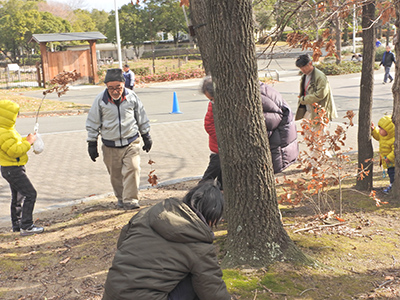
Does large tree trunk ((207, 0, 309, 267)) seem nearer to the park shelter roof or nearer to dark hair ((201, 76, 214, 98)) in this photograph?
dark hair ((201, 76, 214, 98))

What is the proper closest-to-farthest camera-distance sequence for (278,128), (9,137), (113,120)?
(278,128)
(9,137)
(113,120)

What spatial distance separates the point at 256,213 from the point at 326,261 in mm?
822

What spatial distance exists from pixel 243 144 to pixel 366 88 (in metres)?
2.64

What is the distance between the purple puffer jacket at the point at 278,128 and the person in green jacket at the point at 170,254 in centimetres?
268

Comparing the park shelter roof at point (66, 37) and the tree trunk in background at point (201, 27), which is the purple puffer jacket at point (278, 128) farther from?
the park shelter roof at point (66, 37)

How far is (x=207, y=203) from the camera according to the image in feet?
8.35

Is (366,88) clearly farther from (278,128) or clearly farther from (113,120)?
(113,120)

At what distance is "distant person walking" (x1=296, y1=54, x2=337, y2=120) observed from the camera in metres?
7.07

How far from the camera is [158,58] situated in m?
46.8

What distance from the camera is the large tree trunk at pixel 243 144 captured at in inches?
143

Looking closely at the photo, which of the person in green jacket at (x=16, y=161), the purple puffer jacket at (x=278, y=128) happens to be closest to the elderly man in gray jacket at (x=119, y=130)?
the person in green jacket at (x=16, y=161)

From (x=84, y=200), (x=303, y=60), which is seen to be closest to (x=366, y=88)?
(x=303, y=60)

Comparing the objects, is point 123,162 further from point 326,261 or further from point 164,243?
point 164,243

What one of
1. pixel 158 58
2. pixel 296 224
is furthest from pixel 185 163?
pixel 158 58
